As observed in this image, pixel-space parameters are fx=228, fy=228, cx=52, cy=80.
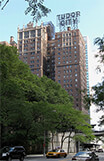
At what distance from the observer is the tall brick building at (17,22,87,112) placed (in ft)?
402

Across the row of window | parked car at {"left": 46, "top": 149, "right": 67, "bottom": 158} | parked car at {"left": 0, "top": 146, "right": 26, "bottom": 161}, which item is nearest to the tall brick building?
the row of window

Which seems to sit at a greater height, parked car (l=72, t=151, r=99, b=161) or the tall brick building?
the tall brick building

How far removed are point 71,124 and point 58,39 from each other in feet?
293

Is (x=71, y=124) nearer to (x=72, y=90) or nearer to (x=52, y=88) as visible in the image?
(x=52, y=88)

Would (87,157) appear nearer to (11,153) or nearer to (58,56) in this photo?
(11,153)

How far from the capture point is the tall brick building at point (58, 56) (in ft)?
402

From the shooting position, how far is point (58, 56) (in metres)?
127

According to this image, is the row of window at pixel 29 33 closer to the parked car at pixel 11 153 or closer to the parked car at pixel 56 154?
the parked car at pixel 56 154

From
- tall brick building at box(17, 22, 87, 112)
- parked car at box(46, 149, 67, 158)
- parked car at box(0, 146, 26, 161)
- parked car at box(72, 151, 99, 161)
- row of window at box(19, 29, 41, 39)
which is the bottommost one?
parked car at box(46, 149, 67, 158)

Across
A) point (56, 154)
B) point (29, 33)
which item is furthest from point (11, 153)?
point (29, 33)

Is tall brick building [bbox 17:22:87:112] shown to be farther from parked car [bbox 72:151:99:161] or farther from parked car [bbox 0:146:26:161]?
parked car [bbox 72:151:99:161]

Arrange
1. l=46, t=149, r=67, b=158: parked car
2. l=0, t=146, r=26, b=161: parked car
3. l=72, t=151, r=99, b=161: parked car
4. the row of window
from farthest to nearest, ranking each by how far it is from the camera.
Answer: the row of window → l=46, t=149, r=67, b=158: parked car → l=0, t=146, r=26, b=161: parked car → l=72, t=151, r=99, b=161: parked car

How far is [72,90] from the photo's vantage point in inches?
4769

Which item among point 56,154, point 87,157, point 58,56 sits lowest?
point 56,154
